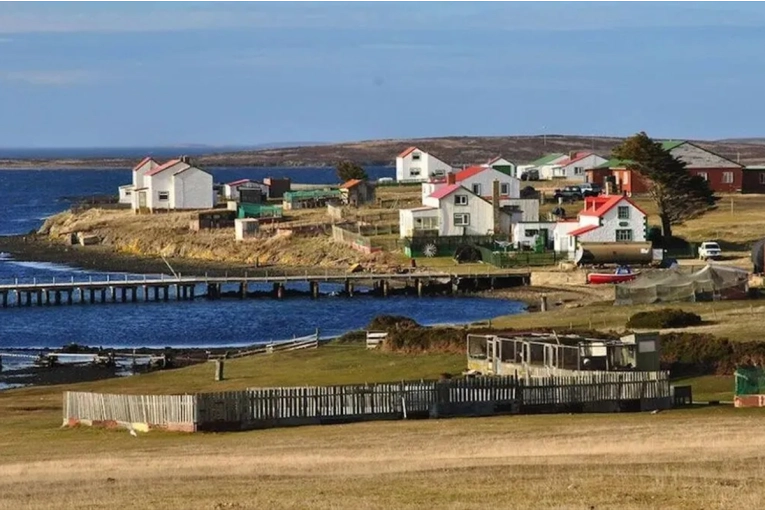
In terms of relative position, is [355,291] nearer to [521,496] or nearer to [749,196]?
[749,196]

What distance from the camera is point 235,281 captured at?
99750mm

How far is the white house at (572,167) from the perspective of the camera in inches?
6260

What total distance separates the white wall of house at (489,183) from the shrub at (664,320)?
5911cm

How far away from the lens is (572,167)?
162 metres

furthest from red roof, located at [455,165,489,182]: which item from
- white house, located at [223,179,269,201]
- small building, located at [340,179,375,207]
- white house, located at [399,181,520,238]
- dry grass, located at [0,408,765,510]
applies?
dry grass, located at [0,408,765,510]

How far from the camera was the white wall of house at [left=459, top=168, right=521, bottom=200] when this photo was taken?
120750 mm

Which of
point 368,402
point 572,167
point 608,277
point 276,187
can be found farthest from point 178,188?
point 368,402

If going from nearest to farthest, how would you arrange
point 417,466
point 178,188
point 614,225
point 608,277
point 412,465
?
point 417,466, point 412,465, point 608,277, point 614,225, point 178,188

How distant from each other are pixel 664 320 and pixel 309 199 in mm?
83715

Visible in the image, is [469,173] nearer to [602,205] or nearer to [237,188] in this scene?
[602,205]

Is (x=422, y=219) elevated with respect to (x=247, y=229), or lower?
elevated

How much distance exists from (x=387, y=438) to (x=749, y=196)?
98637 millimetres

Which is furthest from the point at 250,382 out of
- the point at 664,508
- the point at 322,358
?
the point at 664,508

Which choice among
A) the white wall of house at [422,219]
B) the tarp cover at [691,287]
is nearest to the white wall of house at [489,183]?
the white wall of house at [422,219]
